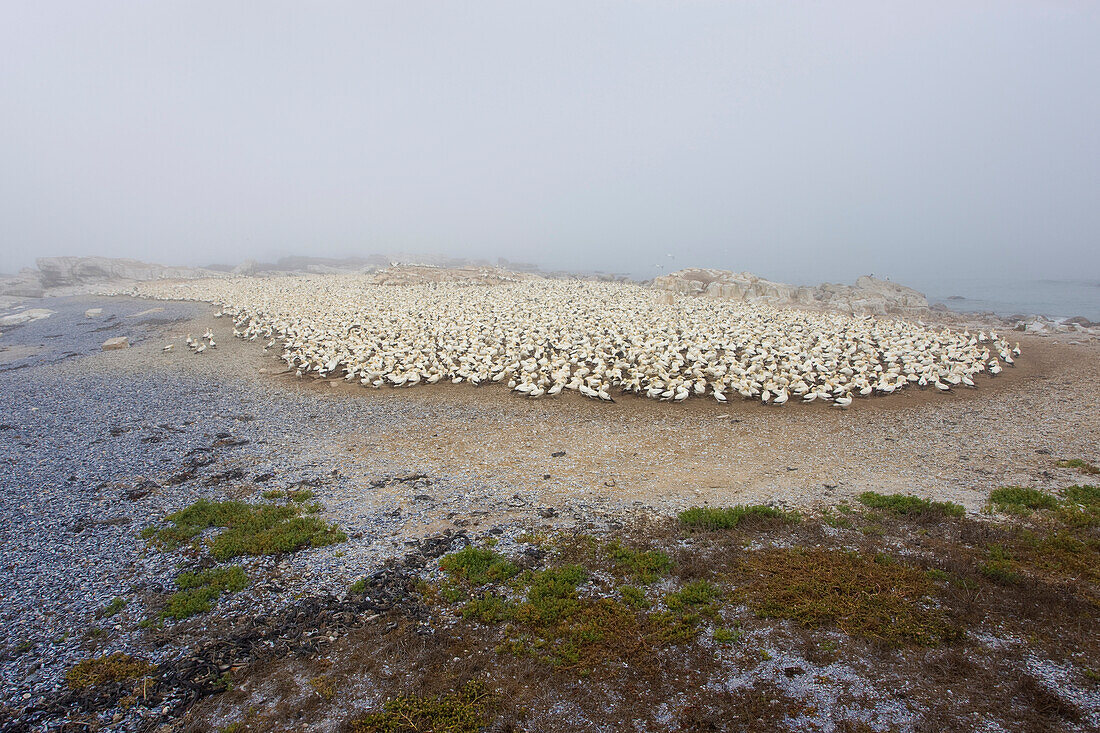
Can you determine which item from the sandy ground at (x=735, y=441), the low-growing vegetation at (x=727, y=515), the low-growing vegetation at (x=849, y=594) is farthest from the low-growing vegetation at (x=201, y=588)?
the low-growing vegetation at (x=849, y=594)

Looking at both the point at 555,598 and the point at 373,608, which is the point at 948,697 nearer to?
the point at 555,598

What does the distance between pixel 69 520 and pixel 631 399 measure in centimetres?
1356

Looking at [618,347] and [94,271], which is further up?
→ [94,271]

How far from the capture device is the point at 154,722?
508 cm

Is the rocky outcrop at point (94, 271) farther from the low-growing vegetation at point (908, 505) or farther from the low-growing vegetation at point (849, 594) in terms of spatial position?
the low-growing vegetation at point (908, 505)

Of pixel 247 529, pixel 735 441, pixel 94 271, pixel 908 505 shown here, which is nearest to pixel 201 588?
pixel 247 529

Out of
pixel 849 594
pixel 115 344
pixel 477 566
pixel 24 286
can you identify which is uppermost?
pixel 24 286

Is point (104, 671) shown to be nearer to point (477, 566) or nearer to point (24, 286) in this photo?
point (477, 566)

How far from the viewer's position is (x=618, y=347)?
21.5 metres

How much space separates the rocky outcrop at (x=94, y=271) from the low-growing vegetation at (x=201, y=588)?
65.1 meters

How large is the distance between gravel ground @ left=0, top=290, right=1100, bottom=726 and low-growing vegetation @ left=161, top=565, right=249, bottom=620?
0.23m

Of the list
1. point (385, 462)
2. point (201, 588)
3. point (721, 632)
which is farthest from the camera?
point (385, 462)

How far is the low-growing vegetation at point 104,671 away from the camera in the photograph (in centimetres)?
552

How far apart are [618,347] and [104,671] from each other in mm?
18338
